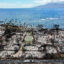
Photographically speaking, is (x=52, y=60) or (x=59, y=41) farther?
(x=59, y=41)

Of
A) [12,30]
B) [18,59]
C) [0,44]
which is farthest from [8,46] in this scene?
[12,30]

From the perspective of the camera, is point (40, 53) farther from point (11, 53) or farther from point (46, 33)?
point (46, 33)

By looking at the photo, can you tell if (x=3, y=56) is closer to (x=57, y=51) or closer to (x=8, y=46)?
(x=8, y=46)

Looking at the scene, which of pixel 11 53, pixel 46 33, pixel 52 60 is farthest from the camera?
pixel 46 33

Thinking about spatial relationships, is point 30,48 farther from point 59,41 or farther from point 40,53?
point 59,41

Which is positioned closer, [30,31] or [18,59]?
[18,59]

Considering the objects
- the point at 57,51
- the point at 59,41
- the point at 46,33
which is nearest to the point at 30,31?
the point at 46,33

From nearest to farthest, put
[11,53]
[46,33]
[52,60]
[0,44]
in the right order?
[52,60]
[11,53]
[0,44]
[46,33]

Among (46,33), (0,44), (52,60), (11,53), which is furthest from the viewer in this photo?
(46,33)
